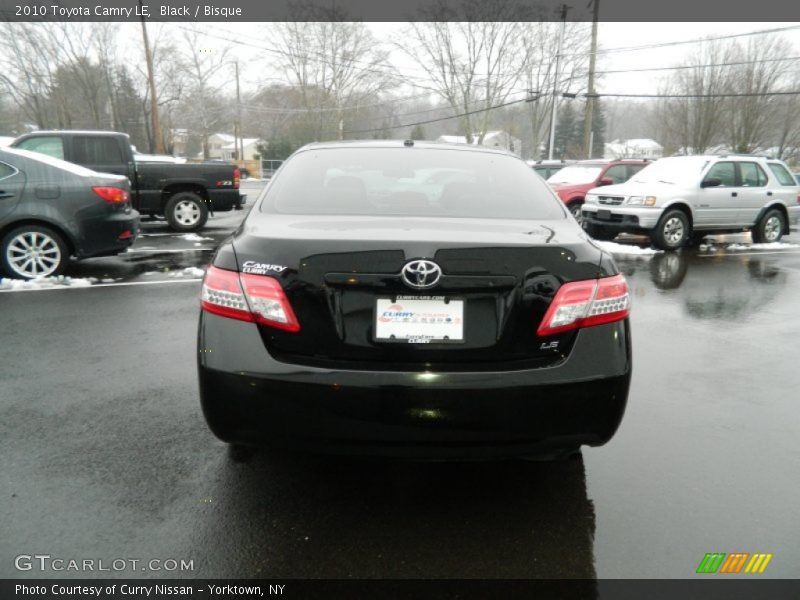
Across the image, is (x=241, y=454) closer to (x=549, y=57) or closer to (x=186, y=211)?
(x=186, y=211)

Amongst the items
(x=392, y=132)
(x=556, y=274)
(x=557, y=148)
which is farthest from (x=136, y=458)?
(x=557, y=148)

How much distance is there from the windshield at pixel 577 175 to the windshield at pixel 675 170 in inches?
75.2

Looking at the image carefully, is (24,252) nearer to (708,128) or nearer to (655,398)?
(655,398)

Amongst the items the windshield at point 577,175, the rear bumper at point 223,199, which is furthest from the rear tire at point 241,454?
the windshield at point 577,175

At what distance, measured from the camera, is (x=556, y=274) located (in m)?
2.30

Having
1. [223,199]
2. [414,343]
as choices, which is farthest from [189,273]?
[414,343]

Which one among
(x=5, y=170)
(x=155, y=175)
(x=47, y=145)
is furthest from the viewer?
(x=155, y=175)

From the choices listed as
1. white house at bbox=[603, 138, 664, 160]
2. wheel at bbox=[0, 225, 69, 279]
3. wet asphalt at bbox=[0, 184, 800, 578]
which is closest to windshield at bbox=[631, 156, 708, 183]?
wet asphalt at bbox=[0, 184, 800, 578]

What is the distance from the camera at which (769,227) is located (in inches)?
493

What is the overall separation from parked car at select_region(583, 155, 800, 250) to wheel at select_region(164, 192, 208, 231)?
8.03m

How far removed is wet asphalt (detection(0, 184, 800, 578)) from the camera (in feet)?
7.62

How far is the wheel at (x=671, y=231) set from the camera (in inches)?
443

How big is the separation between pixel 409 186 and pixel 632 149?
2723 inches

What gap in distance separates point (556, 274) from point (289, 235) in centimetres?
105
